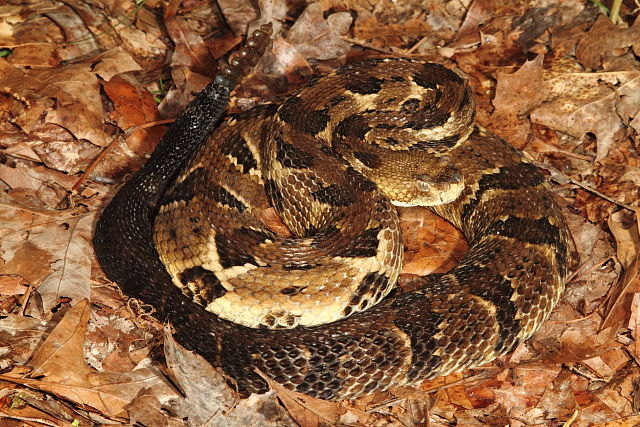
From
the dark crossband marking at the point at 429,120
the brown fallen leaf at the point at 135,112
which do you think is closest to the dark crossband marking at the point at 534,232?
the dark crossband marking at the point at 429,120

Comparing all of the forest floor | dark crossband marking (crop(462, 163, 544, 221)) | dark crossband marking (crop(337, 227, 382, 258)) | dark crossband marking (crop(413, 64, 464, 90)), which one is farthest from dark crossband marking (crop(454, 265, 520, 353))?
dark crossband marking (crop(413, 64, 464, 90))

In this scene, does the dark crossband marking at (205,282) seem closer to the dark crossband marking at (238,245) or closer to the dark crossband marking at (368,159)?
the dark crossband marking at (238,245)

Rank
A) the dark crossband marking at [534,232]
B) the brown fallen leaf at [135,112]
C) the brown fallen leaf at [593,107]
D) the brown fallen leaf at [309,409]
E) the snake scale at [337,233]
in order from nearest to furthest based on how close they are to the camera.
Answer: the brown fallen leaf at [309,409]
the snake scale at [337,233]
the dark crossband marking at [534,232]
the brown fallen leaf at [135,112]
the brown fallen leaf at [593,107]

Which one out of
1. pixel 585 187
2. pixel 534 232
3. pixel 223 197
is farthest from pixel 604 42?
pixel 223 197

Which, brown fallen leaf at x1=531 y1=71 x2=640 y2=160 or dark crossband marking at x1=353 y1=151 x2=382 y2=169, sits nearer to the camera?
dark crossband marking at x1=353 y1=151 x2=382 y2=169

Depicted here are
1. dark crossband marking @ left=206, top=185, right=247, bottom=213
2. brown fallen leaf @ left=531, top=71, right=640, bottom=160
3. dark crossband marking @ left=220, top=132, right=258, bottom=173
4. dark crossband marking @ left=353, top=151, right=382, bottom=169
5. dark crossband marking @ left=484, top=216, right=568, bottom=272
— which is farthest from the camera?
brown fallen leaf @ left=531, top=71, right=640, bottom=160

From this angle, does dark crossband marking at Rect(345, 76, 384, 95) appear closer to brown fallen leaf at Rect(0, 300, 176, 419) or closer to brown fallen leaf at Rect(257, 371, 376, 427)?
brown fallen leaf at Rect(257, 371, 376, 427)

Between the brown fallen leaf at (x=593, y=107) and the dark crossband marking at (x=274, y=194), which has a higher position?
the brown fallen leaf at (x=593, y=107)

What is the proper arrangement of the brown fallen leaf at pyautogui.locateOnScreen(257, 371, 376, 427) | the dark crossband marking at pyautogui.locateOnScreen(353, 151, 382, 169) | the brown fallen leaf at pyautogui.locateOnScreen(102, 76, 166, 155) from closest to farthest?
1. the brown fallen leaf at pyautogui.locateOnScreen(257, 371, 376, 427)
2. the dark crossband marking at pyautogui.locateOnScreen(353, 151, 382, 169)
3. the brown fallen leaf at pyautogui.locateOnScreen(102, 76, 166, 155)

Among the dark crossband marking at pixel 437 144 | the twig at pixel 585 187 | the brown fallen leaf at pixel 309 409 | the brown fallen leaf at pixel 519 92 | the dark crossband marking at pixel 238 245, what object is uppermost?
the brown fallen leaf at pixel 519 92
